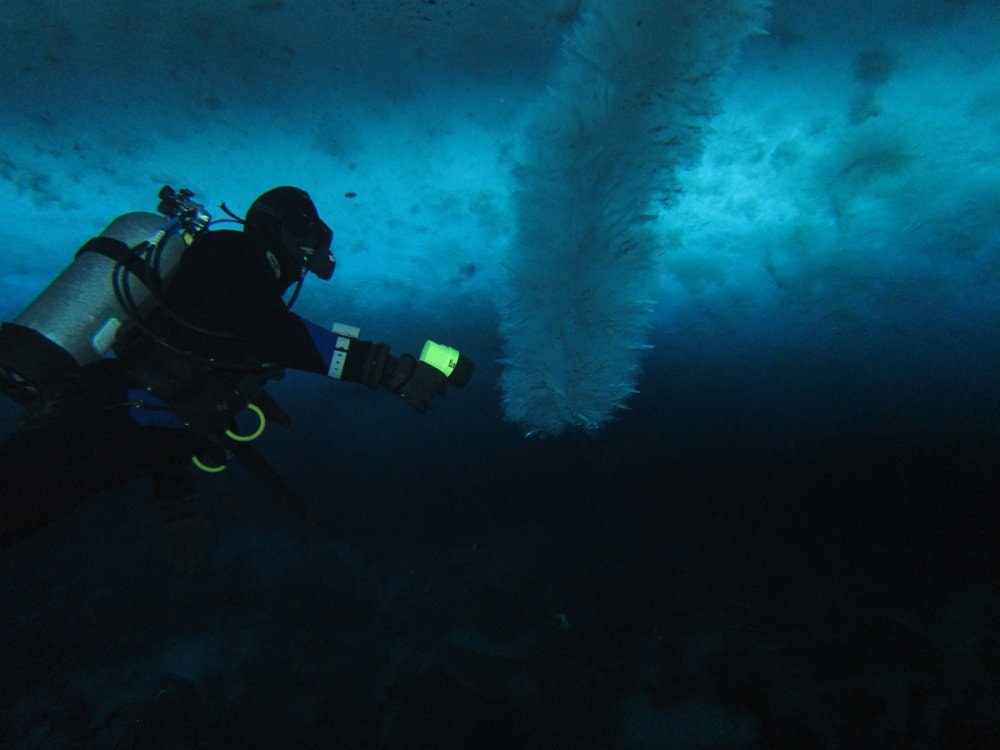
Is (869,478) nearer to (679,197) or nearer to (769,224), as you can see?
(769,224)

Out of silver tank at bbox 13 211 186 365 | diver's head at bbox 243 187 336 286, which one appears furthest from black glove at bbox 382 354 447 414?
silver tank at bbox 13 211 186 365

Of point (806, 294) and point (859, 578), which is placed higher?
point (806, 294)

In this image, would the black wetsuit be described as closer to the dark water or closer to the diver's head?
the diver's head

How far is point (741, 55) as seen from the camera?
2.81 metres

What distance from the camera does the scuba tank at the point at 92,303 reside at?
2.16 meters

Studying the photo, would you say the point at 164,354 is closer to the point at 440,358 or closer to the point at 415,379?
the point at 415,379

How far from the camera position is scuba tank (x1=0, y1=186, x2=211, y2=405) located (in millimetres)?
2160

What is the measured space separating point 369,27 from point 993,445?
6674 mm

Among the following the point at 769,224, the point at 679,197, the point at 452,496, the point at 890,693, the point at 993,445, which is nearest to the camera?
the point at 890,693

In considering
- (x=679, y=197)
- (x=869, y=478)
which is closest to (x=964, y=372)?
(x=869, y=478)

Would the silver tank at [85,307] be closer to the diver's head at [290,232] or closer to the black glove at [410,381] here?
the diver's head at [290,232]

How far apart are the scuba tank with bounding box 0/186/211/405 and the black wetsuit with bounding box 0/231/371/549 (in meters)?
0.13

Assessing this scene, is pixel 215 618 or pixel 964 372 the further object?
pixel 964 372

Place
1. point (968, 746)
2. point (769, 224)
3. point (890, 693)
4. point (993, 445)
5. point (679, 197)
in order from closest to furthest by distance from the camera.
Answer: point (968, 746), point (890, 693), point (679, 197), point (769, 224), point (993, 445)
